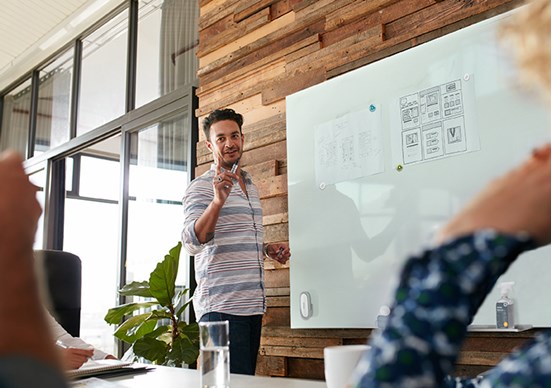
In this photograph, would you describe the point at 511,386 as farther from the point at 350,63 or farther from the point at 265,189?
the point at 265,189

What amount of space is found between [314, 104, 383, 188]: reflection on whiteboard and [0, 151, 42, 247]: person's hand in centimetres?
199

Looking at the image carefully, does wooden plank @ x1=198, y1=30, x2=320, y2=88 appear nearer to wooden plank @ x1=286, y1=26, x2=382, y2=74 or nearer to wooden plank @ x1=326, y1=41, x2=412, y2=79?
wooden plank @ x1=286, y1=26, x2=382, y2=74

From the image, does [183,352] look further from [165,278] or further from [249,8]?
[249,8]

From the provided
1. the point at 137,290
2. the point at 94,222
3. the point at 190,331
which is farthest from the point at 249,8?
the point at 94,222

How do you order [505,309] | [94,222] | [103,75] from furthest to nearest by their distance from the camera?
[94,222] → [103,75] → [505,309]

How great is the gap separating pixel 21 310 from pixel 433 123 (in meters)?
1.94

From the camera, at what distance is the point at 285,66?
Answer: 114 inches

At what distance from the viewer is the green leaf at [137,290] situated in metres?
3.14

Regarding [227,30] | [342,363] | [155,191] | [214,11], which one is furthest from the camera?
[155,191]

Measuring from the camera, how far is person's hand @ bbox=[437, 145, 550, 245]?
326 millimetres

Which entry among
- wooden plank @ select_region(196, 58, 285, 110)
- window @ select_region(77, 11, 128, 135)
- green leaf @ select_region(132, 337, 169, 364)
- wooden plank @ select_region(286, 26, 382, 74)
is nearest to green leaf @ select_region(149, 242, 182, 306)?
green leaf @ select_region(132, 337, 169, 364)

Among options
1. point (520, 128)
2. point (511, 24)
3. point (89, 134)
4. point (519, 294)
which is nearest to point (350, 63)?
point (520, 128)

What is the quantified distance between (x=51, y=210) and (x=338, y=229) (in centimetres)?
364

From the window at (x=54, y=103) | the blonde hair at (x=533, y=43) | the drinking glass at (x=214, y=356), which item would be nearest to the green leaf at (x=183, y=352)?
the drinking glass at (x=214, y=356)
